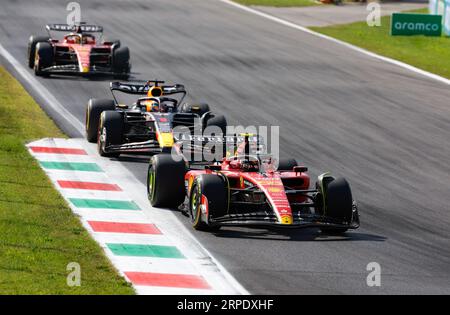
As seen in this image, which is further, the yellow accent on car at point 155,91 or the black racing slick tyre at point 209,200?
the yellow accent on car at point 155,91

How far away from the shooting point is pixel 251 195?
60.8ft

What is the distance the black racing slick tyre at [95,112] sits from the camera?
25.4m

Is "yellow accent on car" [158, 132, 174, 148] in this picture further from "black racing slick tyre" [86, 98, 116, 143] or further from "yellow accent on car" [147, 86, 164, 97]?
"yellow accent on car" [147, 86, 164, 97]

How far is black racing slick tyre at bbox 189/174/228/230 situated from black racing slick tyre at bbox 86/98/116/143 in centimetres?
764

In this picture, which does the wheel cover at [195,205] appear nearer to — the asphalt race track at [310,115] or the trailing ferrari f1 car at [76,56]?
the asphalt race track at [310,115]

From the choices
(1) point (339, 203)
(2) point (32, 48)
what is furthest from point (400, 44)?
(1) point (339, 203)

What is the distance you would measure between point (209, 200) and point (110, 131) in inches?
255

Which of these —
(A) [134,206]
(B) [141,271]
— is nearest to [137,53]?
(A) [134,206]

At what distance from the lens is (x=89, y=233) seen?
57.1ft

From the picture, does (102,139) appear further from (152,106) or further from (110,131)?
(152,106)

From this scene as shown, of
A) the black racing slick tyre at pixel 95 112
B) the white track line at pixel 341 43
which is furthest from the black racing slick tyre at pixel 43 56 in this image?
the white track line at pixel 341 43

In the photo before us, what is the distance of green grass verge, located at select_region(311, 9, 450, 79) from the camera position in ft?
135

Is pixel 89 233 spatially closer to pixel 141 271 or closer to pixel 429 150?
pixel 141 271

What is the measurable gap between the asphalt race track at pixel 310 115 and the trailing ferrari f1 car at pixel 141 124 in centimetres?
41
